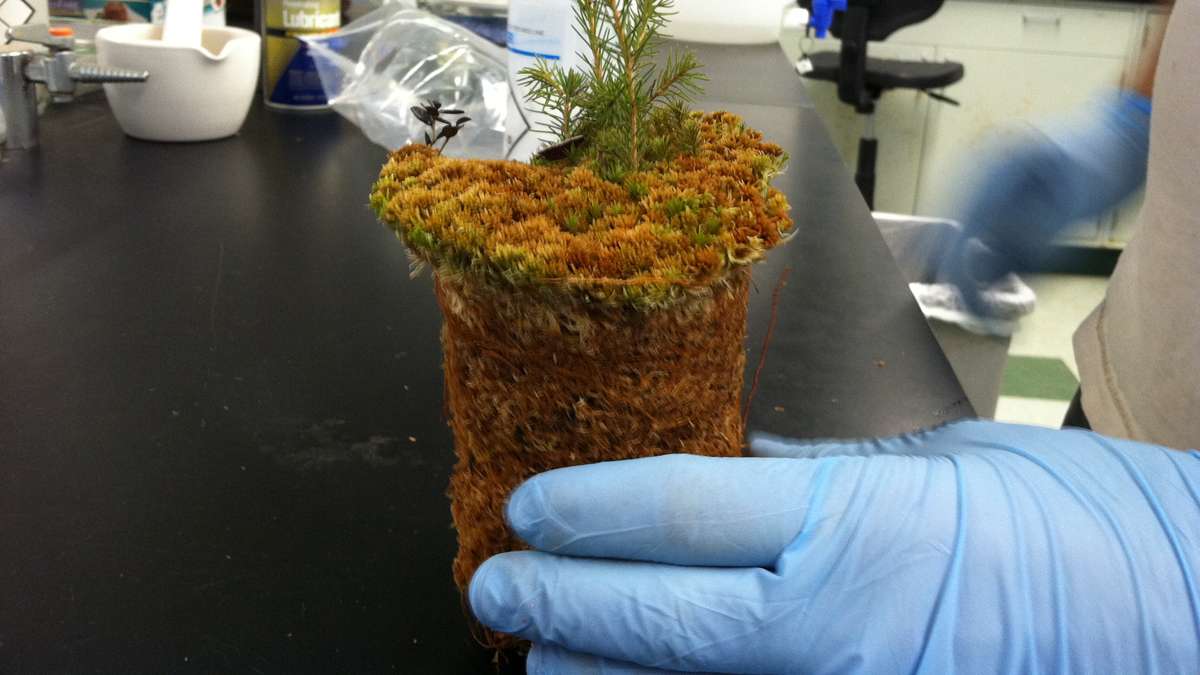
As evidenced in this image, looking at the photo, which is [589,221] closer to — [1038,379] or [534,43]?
[534,43]

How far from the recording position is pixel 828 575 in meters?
0.48

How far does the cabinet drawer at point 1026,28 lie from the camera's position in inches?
142

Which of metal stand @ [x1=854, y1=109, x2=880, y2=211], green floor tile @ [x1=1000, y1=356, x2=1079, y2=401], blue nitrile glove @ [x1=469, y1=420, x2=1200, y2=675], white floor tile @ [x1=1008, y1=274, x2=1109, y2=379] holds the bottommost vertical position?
green floor tile @ [x1=1000, y1=356, x2=1079, y2=401]

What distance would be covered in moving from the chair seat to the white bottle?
2374 mm

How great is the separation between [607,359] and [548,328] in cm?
3

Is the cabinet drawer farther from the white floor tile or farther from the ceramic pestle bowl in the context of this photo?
the ceramic pestle bowl

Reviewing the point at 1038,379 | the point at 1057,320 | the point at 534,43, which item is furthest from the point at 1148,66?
the point at 1057,320

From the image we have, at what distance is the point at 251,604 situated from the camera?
1.73ft

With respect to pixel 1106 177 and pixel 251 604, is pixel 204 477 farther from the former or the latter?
pixel 1106 177

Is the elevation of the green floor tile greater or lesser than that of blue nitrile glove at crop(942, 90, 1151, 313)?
lesser

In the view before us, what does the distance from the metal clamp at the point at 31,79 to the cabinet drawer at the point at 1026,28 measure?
9.92ft

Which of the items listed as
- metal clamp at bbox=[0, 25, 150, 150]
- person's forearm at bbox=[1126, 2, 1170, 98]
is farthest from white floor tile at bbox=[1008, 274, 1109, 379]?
metal clamp at bbox=[0, 25, 150, 150]

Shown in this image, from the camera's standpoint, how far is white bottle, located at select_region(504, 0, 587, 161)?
3.25 feet

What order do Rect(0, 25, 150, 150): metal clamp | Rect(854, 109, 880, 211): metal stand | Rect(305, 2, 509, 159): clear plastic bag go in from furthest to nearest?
1. Rect(854, 109, 880, 211): metal stand
2. Rect(305, 2, 509, 159): clear plastic bag
3. Rect(0, 25, 150, 150): metal clamp
